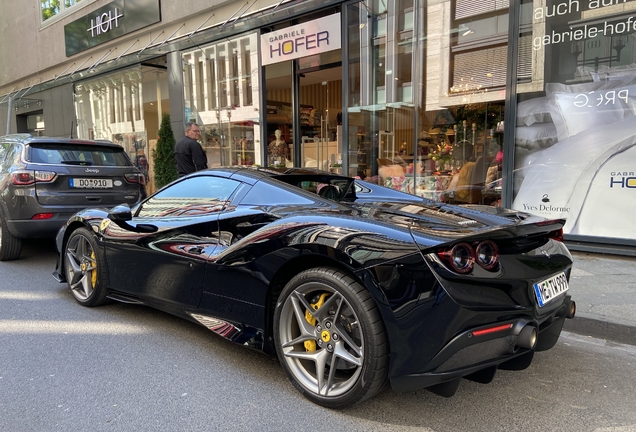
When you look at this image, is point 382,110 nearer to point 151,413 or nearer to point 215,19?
point 215,19

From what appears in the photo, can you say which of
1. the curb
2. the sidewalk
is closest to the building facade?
the sidewalk

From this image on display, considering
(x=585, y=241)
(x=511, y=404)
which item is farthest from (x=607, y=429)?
(x=585, y=241)

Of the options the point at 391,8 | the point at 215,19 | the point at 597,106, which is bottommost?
the point at 597,106

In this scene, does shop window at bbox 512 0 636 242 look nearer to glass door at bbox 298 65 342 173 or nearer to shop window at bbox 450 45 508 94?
shop window at bbox 450 45 508 94

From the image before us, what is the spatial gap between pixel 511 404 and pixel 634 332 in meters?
1.78

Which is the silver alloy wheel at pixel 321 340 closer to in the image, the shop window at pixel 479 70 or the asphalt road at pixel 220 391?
the asphalt road at pixel 220 391

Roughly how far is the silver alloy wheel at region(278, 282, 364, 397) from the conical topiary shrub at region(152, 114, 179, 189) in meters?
9.98

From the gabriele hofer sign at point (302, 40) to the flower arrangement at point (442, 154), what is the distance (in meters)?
2.81

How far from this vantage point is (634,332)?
365 cm

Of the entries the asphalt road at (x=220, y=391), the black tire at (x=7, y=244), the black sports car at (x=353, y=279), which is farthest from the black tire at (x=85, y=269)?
the black tire at (x=7, y=244)

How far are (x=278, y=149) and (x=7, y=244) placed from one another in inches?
237

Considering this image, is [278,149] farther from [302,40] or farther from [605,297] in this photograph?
[605,297]

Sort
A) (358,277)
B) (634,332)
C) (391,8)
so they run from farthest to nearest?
1. (391,8)
2. (634,332)
3. (358,277)

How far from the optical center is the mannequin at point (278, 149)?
35.4ft
